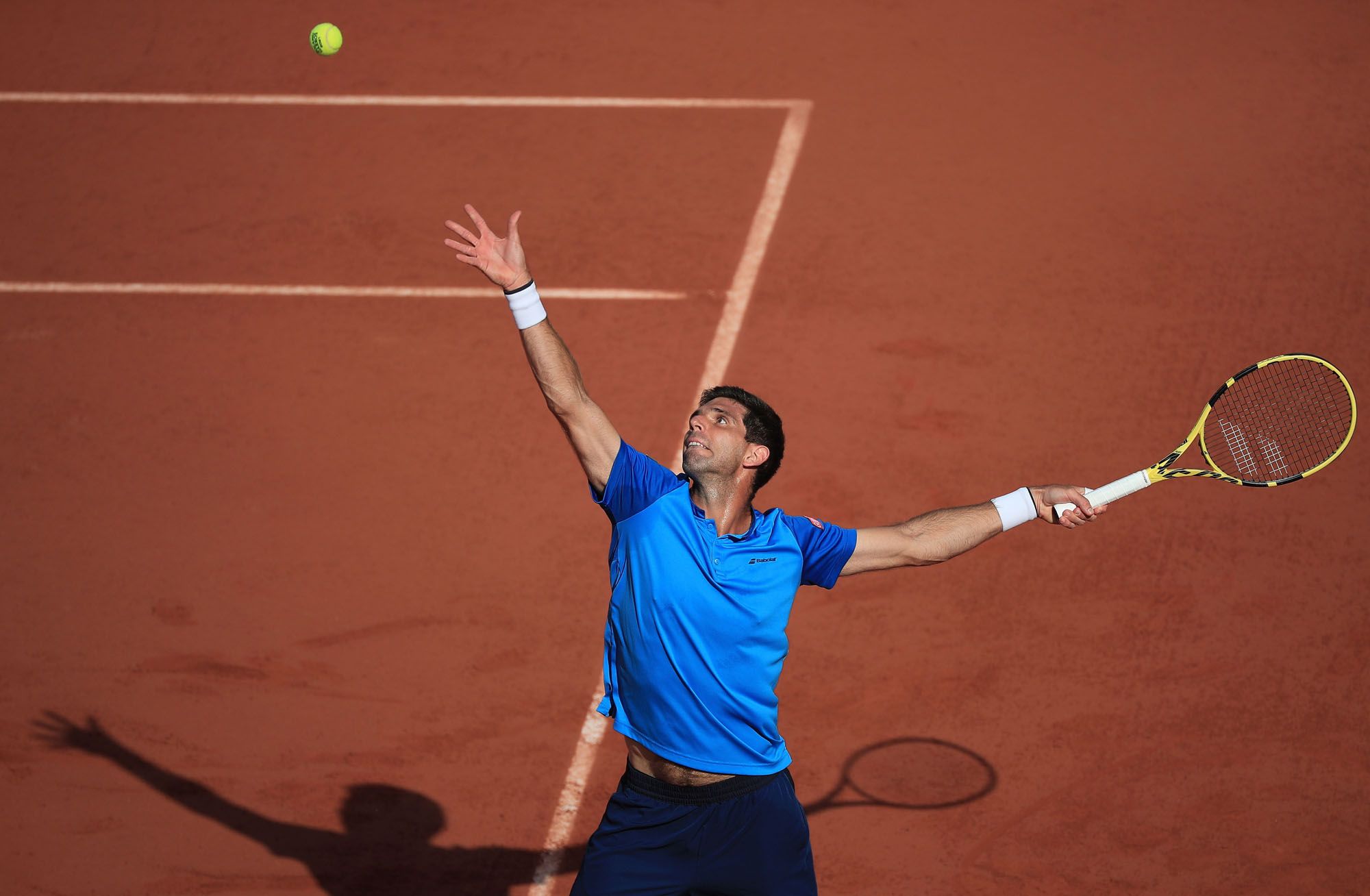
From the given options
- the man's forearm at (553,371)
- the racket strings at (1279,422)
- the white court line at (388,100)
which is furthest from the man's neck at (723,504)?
the white court line at (388,100)

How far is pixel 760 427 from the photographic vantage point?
4.69 m

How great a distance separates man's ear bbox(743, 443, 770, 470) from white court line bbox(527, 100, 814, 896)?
8.26ft

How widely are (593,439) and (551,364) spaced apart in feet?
0.96

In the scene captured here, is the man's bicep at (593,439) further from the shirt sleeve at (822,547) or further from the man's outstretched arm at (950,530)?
the man's outstretched arm at (950,530)

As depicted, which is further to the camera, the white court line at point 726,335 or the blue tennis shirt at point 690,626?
the white court line at point 726,335

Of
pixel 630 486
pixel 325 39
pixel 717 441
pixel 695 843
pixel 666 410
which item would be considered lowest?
pixel 695 843

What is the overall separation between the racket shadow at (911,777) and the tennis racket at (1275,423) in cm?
167

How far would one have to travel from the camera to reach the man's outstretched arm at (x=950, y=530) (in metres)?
4.73

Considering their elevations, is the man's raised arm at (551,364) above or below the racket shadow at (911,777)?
above

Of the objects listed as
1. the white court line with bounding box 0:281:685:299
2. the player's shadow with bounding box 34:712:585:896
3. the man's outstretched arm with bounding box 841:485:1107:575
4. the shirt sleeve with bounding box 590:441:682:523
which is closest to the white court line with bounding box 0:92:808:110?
the white court line with bounding box 0:281:685:299

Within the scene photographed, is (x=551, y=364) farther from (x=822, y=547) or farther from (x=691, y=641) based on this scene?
(x=822, y=547)

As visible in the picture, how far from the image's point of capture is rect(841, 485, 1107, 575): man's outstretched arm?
15.5 feet

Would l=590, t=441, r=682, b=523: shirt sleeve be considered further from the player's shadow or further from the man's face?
the player's shadow

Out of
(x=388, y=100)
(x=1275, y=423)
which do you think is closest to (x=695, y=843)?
(x=1275, y=423)
